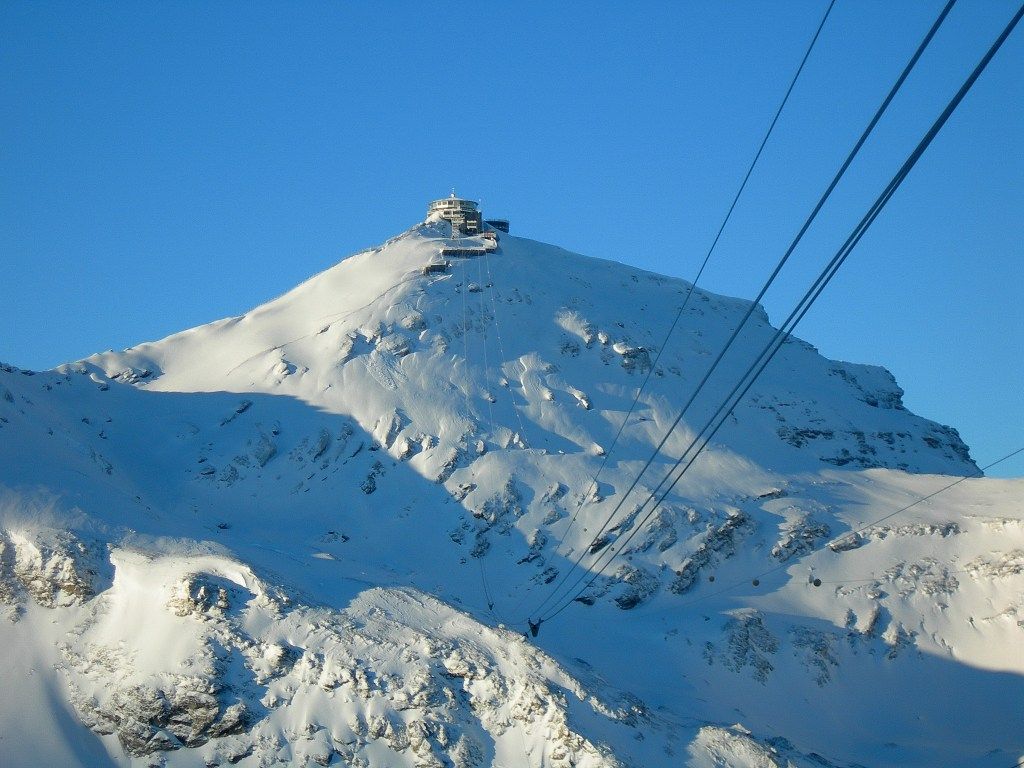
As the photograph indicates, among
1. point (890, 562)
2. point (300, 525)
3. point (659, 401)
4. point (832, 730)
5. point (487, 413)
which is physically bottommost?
point (832, 730)

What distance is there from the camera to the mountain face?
196ft

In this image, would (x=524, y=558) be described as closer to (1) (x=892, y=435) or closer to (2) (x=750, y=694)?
(2) (x=750, y=694)

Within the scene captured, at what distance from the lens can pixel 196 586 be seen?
207 feet

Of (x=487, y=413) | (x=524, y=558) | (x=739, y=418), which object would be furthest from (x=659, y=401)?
(x=524, y=558)

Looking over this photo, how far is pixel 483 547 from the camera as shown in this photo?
82.4 m

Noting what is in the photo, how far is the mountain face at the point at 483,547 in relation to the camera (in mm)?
59656

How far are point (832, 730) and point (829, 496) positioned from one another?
24917 mm

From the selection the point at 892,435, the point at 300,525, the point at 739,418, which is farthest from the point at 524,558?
the point at 892,435

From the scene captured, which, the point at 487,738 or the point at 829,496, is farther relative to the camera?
the point at 829,496

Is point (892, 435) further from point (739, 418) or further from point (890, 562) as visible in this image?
point (890, 562)

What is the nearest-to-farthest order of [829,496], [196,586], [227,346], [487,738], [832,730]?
[487,738]
[196,586]
[832,730]
[829,496]
[227,346]

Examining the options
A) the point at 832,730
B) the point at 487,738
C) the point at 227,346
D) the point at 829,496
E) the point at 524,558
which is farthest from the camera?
the point at 227,346

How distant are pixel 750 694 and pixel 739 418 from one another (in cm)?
3549

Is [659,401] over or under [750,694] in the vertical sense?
over
